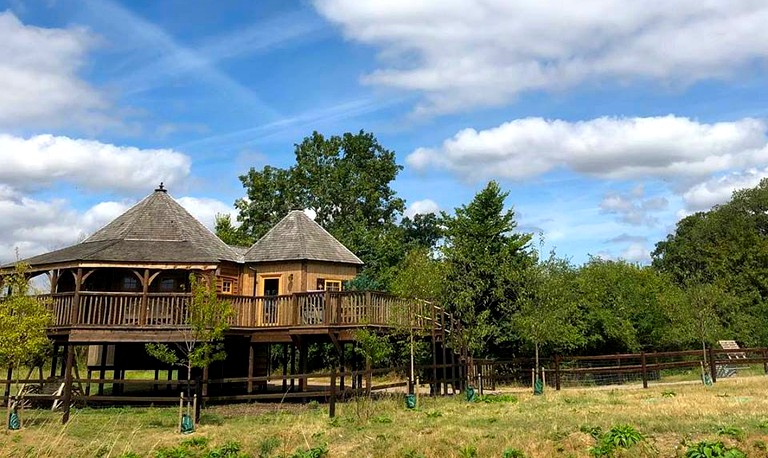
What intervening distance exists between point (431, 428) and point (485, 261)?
18.1 metres

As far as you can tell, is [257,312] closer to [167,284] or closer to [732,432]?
[167,284]

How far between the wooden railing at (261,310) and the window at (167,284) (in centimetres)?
206

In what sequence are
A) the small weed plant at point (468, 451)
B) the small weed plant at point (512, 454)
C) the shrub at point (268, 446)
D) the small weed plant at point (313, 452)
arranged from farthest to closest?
the shrub at point (268, 446) → the small weed plant at point (313, 452) → the small weed plant at point (468, 451) → the small weed plant at point (512, 454)

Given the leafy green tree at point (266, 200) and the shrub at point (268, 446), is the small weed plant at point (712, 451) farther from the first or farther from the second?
the leafy green tree at point (266, 200)

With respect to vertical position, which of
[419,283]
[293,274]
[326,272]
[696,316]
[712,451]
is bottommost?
[712,451]

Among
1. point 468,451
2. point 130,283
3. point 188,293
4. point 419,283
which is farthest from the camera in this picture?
point 130,283

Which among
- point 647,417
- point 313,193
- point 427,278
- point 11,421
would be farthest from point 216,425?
point 313,193

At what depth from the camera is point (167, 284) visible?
24.4m

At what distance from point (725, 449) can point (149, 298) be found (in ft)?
56.2

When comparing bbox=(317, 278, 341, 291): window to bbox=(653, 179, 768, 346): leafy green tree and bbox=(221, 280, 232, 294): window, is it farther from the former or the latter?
Result: bbox=(653, 179, 768, 346): leafy green tree

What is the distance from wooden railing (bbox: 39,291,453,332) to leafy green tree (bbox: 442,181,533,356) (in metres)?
8.55

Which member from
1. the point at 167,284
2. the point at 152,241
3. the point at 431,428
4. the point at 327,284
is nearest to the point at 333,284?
the point at 327,284

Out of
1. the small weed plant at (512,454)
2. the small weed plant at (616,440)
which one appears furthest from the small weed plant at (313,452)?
the small weed plant at (616,440)

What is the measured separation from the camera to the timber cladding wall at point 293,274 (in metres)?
25.0
